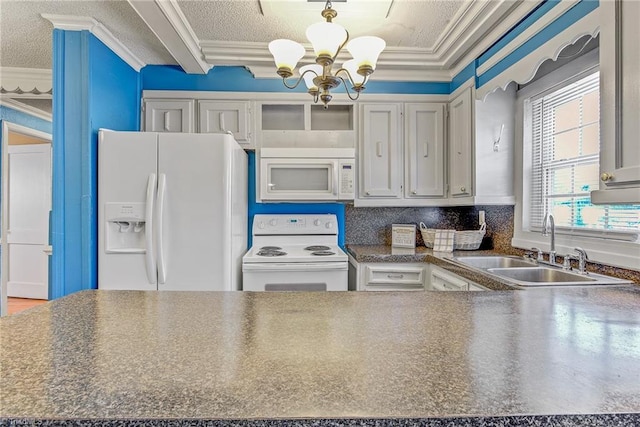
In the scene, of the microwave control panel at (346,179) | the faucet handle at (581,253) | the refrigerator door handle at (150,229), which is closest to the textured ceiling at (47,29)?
the refrigerator door handle at (150,229)

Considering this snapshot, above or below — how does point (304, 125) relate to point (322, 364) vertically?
above

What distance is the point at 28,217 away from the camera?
4.71 metres

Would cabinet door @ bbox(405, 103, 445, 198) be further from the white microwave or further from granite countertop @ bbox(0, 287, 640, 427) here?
granite countertop @ bbox(0, 287, 640, 427)

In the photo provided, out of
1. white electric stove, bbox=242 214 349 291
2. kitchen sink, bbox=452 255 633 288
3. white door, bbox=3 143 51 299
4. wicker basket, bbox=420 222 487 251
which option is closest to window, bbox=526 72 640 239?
kitchen sink, bbox=452 255 633 288

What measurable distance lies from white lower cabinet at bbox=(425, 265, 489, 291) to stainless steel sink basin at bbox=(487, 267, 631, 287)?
0.14 meters

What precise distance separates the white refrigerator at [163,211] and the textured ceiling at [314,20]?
2.68 ft

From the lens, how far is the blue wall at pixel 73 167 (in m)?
2.17

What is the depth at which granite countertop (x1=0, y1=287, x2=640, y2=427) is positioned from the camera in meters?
0.49

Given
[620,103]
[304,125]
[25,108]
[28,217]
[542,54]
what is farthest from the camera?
[28,217]

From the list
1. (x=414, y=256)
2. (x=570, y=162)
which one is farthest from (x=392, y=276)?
(x=570, y=162)

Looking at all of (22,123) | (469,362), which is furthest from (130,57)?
(469,362)

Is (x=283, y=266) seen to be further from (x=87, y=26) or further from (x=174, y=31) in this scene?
(x=87, y=26)

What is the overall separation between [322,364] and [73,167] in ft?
7.61

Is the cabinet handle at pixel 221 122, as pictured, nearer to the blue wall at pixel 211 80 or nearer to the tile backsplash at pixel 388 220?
the blue wall at pixel 211 80
